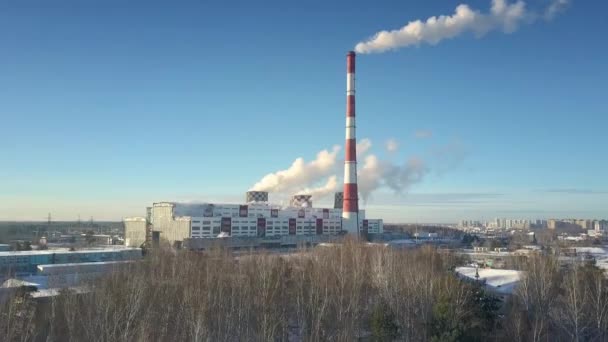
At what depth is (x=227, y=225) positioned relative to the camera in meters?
47.7

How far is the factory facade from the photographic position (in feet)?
151

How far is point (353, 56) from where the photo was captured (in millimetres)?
39812

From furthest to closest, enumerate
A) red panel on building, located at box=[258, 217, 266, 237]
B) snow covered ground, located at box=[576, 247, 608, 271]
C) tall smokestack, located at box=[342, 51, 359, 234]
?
red panel on building, located at box=[258, 217, 266, 237] < tall smokestack, located at box=[342, 51, 359, 234] < snow covered ground, located at box=[576, 247, 608, 271]

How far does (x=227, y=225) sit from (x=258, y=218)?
346 centimetres

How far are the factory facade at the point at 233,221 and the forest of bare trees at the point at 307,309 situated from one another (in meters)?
26.1

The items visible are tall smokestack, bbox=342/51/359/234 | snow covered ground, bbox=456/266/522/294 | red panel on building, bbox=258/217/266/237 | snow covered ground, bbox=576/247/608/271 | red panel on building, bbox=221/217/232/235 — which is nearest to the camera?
snow covered ground, bbox=456/266/522/294

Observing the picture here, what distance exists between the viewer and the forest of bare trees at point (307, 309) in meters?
12.3

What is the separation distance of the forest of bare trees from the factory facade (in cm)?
2606

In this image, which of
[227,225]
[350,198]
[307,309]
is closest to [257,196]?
[227,225]

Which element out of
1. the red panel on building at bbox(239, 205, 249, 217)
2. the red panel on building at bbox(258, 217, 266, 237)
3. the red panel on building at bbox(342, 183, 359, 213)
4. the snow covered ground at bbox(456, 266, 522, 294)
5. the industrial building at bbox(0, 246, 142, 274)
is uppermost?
the red panel on building at bbox(342, 183, 359, 213)

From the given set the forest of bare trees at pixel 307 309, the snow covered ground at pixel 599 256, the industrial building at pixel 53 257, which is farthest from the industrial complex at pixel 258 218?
the forest of bare trees at pixel 307 309

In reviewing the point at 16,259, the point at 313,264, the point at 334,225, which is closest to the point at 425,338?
the point at 313,264

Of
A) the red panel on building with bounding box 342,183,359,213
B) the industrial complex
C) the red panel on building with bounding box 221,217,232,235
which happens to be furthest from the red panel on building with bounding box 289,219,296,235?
the red panel on building with bounding box 342,183,359,213

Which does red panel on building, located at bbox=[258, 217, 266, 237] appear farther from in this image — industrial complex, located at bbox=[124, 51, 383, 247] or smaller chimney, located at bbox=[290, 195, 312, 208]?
smaller chimney, located at bbox=[290, 195, 312, 208]
